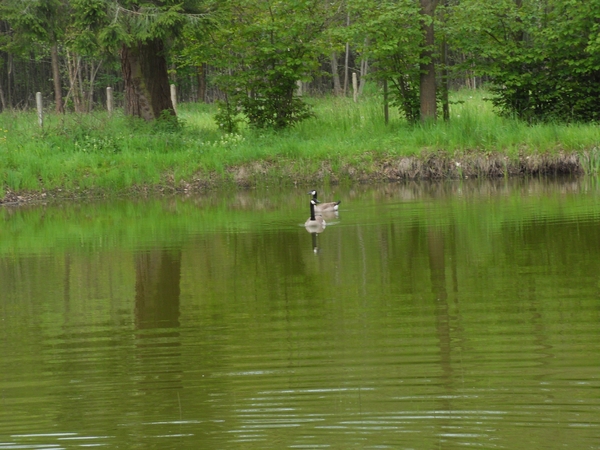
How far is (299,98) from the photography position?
33.3m

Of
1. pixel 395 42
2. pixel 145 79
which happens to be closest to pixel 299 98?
pixel 395 42

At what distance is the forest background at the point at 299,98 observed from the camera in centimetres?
2725

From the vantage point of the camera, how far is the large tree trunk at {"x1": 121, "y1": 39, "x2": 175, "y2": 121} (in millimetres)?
30938

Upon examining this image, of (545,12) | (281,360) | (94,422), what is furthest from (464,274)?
(545,12)

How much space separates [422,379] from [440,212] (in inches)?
466

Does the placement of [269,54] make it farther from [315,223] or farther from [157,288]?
[157,288]

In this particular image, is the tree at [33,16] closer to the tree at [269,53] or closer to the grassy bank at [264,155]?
the grassy bank at [264,155]

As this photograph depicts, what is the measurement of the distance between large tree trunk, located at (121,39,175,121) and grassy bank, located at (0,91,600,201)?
1091 mm

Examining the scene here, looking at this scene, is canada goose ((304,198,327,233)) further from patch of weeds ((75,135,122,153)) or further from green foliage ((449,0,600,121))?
green foliage ((449,0,600,121))

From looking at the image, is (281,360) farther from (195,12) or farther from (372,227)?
(195,12)

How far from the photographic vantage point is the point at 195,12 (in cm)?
3006

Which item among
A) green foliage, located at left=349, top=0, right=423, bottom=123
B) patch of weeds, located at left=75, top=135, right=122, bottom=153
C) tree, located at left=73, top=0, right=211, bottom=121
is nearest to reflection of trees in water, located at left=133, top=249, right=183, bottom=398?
tree, located at left=73, top=0, right=211, bottom=121

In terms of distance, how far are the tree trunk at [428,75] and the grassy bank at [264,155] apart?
1014mm

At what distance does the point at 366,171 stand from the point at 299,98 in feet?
21.9
